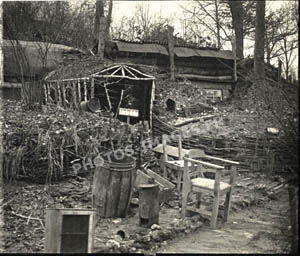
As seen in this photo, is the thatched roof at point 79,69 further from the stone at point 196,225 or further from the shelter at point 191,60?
the stone at point 196,225

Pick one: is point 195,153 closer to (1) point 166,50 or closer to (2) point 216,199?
(2) point 216,199

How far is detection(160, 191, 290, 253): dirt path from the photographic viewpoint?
452 cm

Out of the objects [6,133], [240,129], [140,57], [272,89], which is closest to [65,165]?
[6,133]

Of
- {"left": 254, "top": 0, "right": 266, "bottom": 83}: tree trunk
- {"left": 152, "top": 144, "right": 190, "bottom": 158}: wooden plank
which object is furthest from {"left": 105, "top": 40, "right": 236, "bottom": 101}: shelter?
{"left": 152, "top": 144, "right": 190, "bottom": 158}: wooden plank

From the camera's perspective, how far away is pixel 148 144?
345 inches

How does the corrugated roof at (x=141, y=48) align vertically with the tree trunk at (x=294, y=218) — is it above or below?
above

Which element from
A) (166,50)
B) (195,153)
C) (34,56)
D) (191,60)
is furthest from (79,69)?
(191,60)

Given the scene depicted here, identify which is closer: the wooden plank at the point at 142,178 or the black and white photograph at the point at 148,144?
the black and white photograph at the point at 148,144

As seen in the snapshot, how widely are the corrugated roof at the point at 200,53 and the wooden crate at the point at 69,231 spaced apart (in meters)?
12.3

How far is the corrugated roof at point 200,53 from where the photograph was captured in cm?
1579

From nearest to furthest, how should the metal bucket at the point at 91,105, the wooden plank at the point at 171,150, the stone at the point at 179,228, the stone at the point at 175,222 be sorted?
1. the stone at the point at 179,228
2. the stone at the point at 175,222
3. the wooden plank at the point at 171,150
4. the metal bucket at the point at 91,105

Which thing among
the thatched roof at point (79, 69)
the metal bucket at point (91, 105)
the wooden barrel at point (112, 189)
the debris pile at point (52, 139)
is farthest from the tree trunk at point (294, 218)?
the thatched roof at point (79, 69)

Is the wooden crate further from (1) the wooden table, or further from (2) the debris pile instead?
(1) the wooden table

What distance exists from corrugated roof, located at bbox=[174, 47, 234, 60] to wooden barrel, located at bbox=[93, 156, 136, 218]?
10579mm
